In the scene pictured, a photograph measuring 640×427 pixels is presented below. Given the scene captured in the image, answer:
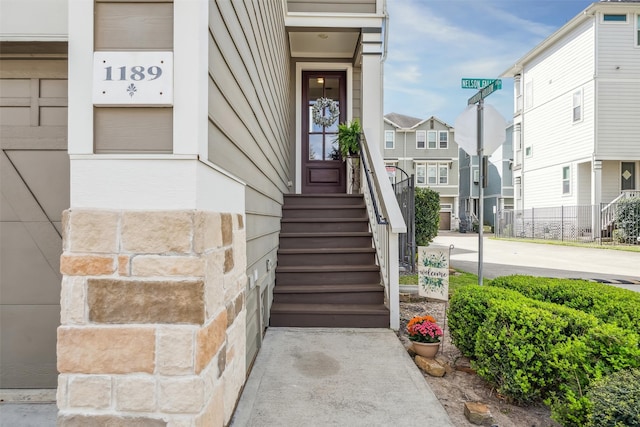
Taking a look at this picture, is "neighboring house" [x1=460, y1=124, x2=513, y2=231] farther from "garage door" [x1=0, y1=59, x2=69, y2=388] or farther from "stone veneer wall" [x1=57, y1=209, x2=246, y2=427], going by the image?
"stone veneer wall" [x1=57, y1=209, x2=246, y2=427]

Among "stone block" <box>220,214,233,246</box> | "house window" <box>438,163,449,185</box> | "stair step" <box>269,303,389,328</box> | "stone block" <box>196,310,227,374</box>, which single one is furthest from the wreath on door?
"house window" <box>438,163,449,185</box>

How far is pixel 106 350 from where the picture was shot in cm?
128

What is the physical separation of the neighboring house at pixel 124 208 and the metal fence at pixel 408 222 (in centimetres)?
356

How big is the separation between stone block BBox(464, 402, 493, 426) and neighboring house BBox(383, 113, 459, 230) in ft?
72.4

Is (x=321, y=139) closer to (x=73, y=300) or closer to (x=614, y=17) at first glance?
(x=73, y=300)

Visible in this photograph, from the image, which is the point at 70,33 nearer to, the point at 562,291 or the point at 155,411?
the point at 155,411

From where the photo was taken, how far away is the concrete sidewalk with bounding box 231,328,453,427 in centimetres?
196

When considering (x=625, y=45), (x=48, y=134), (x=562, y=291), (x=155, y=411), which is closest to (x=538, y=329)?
(x=562, y=291)

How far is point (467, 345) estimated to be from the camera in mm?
2688

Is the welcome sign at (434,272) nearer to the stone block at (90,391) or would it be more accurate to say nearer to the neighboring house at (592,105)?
the stone block at (90,391)

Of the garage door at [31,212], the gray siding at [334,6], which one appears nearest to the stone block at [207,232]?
the garage door at [31,212]

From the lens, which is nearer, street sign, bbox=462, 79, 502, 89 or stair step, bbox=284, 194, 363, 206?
street sign, bbox=462, 79, 502, 89

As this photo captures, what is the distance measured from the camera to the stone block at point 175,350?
50.5 inches

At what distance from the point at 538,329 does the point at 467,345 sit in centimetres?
69
